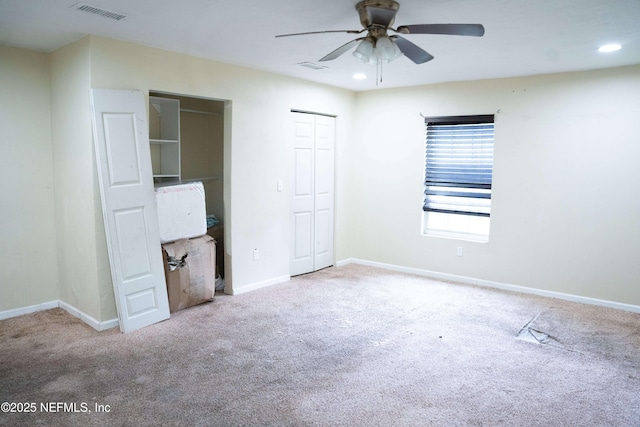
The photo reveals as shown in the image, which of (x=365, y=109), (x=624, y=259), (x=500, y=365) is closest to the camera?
(x=500, y=365)

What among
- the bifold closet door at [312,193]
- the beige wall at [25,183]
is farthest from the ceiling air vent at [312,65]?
the beige wall at [25,183]

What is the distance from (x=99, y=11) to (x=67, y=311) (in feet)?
8.88

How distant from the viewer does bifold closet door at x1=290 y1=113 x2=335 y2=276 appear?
5.43 meters

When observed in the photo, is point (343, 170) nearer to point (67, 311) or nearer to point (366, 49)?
point (366, 49)

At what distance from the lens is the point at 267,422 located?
2.47 meters

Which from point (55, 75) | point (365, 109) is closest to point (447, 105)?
point (365, 109)

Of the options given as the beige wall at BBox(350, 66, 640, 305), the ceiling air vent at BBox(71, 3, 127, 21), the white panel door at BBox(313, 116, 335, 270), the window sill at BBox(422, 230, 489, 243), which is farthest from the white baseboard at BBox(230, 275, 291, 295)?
the ceiling air vent at BBox(71, 3, 127, 21)

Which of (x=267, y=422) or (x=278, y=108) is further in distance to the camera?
(x=278, y=108)

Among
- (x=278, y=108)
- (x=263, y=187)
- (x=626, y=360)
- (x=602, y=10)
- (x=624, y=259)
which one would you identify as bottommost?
(x=626, y=360)

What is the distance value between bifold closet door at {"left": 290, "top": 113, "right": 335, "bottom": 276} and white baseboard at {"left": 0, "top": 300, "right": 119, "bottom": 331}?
7.39 ft

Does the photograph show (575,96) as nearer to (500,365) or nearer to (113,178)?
(500,365)

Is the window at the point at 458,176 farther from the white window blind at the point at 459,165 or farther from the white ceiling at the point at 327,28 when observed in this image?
the white ceiling at the point at 327,28

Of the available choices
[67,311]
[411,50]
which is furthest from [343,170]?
[67,311]

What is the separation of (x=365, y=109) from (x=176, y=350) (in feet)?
13.2
